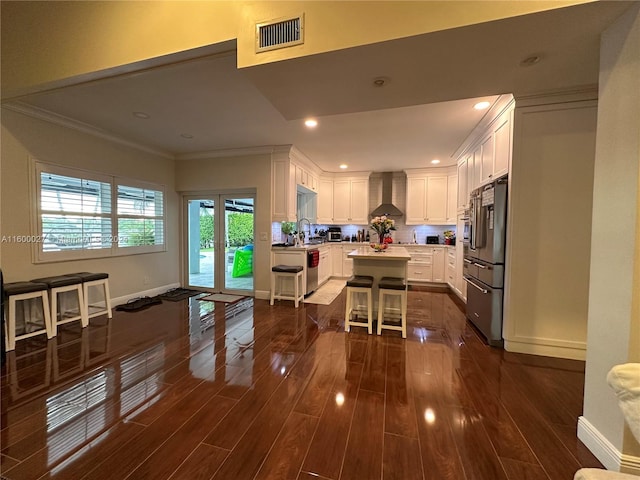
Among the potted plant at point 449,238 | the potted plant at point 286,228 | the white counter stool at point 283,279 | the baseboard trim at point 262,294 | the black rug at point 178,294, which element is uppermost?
the potted plant at point 286,228

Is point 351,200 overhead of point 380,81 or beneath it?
beneath

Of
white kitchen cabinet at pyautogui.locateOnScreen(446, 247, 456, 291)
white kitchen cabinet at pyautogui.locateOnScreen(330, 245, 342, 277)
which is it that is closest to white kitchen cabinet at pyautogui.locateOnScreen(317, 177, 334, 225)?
white kitchen cabinet at pyautogui.locateOnScreen(330, 245, 342, 277)

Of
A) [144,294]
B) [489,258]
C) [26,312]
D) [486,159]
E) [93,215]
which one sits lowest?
[144,294]

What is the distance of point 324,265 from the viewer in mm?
6340

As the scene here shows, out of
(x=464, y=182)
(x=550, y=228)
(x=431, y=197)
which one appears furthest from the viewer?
(x=431, y=197)

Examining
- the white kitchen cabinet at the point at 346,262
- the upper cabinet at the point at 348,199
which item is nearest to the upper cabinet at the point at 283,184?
the upper cabinet at the point at 348,199

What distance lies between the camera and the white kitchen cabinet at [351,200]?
6.95 m

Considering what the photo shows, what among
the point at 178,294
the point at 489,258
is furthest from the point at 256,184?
the point at 489,258

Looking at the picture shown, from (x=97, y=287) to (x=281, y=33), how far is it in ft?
14.9

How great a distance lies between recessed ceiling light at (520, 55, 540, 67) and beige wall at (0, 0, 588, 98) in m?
0.50

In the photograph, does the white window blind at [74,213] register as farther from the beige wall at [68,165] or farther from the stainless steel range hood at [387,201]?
the stainless steel range hood at [387,201]

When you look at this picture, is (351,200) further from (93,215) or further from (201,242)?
(93,215)

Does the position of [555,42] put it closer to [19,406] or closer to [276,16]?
[276,16]

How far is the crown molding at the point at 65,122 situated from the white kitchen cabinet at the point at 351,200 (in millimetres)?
4246
